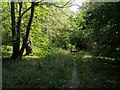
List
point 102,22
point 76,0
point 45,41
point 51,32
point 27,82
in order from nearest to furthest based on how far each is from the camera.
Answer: point 27,82 < point 102,22 < point 76,0 < point 45,41 < point 51,32

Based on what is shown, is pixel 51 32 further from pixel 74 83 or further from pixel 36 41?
pixel 74 83

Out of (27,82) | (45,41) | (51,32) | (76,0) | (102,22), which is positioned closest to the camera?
(27,82)

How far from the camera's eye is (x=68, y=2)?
7730 mm

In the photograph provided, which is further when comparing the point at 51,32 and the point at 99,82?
the point at 51,32

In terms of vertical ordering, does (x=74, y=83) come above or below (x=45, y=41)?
below

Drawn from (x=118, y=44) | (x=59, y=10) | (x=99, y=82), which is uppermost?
(x=59, y=10)

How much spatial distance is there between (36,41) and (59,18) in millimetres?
2492

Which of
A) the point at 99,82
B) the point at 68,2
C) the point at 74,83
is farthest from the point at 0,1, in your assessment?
the point at 99,82

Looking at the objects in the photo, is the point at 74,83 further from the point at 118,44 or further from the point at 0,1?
the point at 0,1

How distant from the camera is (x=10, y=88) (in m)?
3.97

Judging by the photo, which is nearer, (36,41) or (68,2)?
(68,2)

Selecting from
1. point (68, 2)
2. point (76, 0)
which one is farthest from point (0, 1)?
point (76, 0)

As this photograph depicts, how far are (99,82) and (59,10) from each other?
19.3 feet

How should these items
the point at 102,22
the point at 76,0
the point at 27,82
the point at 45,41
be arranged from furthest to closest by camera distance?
the point at 45,41 < the point at 76,0 < the point at 102,22 < the point at 27,82
